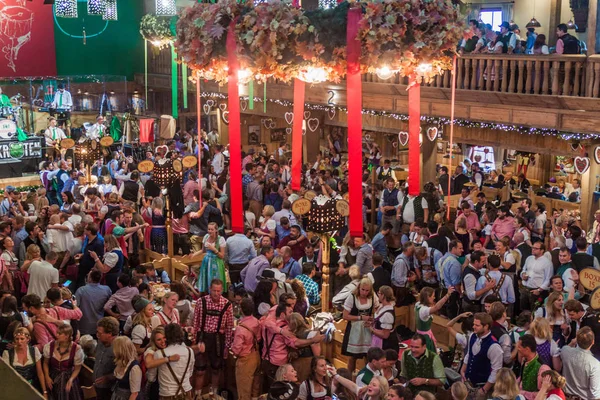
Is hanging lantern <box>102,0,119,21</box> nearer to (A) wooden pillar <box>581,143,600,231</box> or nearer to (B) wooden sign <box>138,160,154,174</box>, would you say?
(B) wooden sign <box>138,160,154,174</box>

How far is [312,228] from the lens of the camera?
25.6 ft

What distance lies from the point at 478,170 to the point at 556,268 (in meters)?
6.78

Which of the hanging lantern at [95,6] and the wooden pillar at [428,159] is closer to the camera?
the wooden pillar at [428,159]

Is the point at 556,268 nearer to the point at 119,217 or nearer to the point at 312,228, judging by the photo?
the point at 312,228

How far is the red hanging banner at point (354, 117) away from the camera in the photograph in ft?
16.6

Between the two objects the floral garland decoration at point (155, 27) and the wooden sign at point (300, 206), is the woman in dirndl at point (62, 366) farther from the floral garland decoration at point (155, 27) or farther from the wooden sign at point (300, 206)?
the floral garland decoration at point (155, 27)

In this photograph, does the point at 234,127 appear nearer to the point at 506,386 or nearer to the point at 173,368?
the point at 173,368

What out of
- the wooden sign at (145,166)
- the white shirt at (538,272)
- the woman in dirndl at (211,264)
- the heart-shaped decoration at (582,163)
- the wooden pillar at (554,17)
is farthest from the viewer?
the wooden pillar at (554,17)

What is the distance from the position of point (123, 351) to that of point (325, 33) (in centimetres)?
292

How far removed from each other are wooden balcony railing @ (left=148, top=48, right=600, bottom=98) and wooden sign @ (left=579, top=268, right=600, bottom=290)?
4929 millimetres

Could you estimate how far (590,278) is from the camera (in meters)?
7.29

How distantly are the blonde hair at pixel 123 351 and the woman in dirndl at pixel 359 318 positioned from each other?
213 centimetres

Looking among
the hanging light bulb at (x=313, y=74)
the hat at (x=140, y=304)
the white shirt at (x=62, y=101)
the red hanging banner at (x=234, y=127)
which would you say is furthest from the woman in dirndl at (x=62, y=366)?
the white shirt at (x=62, y=101)

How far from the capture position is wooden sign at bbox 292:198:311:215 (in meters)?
8.83
